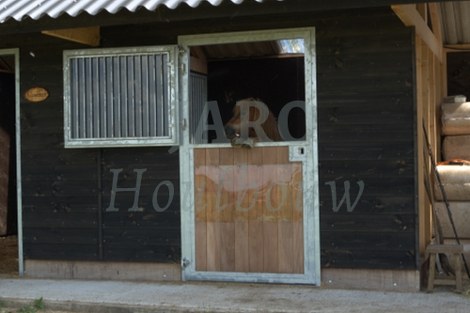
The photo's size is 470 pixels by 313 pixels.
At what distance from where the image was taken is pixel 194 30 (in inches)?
285

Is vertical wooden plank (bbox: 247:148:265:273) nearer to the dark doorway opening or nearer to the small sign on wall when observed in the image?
the small sign on wall

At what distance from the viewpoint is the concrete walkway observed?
6.18 meters

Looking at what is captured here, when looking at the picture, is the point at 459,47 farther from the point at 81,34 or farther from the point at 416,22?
the point at 81,34

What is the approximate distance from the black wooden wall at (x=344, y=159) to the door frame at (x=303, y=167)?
0.23 feet

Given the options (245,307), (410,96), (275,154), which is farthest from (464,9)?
(245,307)

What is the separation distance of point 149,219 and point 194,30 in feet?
6.43

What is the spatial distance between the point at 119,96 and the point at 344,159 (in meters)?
2.34

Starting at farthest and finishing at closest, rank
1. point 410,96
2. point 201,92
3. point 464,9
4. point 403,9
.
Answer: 1. point 464,9
2. point 201,92
3. point 410,96
4. point 403,9

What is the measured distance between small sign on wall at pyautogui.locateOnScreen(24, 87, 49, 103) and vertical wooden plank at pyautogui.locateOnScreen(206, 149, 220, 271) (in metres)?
1.91

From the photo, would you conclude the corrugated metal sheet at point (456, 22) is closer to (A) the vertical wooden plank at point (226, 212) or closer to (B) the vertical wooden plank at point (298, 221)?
(B) the vertical wooden plank at point (298, 221)

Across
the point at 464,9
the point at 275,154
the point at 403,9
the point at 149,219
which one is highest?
the point at 464,9

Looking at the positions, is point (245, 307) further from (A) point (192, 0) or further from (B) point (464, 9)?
(B) point (464, 9)

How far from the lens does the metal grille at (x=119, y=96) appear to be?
7.27 m

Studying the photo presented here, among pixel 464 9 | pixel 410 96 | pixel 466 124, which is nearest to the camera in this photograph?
pixel 410 96
